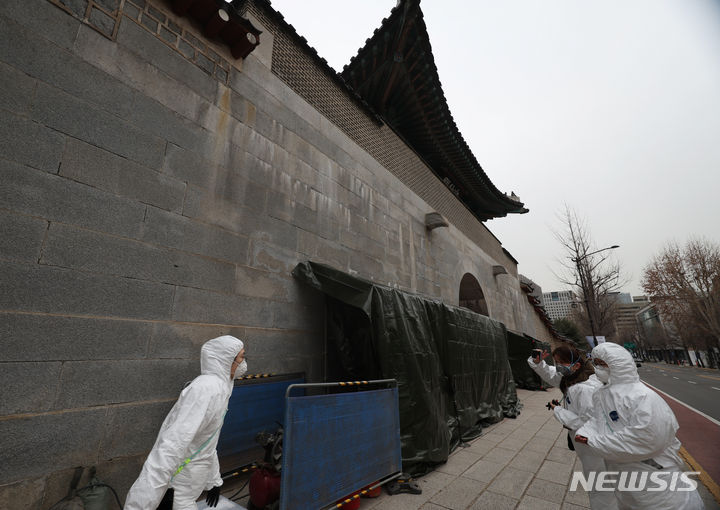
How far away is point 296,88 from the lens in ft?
17.1

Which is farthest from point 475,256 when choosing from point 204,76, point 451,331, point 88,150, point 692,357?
point 692,357

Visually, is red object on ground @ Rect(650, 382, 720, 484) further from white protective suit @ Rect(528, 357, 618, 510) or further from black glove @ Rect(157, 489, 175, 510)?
black glove @ Rect(157, 489, 175, 510)

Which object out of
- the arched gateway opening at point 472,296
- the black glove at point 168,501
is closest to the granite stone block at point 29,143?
the black glove at point 168,501

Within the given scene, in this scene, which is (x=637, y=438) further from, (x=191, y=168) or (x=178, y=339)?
(x=191, y=168)

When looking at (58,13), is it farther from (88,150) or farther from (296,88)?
(296,88)

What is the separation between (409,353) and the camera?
420cm

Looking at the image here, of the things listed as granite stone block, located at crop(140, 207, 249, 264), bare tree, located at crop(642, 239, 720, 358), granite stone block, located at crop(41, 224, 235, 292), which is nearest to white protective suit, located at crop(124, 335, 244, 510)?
granite stone block, located at crop(41, 224, 235, 292)

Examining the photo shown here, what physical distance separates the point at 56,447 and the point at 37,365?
2.00 ft

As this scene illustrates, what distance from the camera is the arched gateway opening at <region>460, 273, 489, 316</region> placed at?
11695 millimetres

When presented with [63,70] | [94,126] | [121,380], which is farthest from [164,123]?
[121,380]

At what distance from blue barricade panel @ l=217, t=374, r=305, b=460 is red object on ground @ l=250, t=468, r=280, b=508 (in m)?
0.58

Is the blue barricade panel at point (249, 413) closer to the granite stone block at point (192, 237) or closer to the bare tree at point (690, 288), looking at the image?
the granite stone block at point (192, 237)

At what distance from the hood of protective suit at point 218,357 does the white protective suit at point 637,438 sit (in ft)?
9.28

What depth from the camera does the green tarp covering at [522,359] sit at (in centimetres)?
1166
